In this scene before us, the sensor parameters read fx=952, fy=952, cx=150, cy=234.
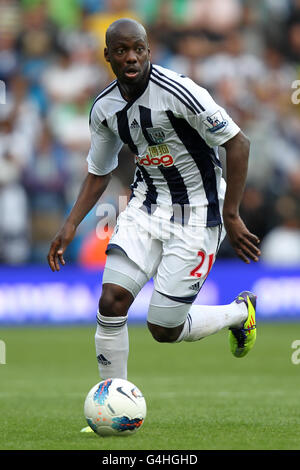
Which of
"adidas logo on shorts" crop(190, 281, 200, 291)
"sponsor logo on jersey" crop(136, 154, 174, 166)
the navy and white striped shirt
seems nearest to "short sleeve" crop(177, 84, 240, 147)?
the navy and white striped shirt

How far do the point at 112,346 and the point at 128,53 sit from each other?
1872 mm

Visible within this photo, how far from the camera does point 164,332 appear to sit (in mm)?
6465

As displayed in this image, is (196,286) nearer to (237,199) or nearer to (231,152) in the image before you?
(237,199)

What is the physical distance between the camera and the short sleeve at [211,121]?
6.04m

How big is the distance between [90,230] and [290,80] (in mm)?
4758

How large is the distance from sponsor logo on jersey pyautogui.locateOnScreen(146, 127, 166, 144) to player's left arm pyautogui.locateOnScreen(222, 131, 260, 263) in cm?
42

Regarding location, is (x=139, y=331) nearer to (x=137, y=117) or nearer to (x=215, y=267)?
(x=215, y=267)

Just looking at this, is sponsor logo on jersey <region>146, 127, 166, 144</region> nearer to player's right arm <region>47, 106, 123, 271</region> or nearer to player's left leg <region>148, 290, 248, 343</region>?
player's right arm <region>47, 106, 123, 271</region>

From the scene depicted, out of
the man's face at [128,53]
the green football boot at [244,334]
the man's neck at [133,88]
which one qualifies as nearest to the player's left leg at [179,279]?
the green football boot at [244,334]

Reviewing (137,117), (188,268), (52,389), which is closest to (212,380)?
(52,389)

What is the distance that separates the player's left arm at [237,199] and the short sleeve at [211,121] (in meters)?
0.06

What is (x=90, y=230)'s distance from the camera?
13.9 metres

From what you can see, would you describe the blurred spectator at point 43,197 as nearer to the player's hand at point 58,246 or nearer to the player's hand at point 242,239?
the player's hand at point 58,246

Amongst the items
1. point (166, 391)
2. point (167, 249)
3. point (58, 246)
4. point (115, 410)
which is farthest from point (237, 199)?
point (166, 391)
